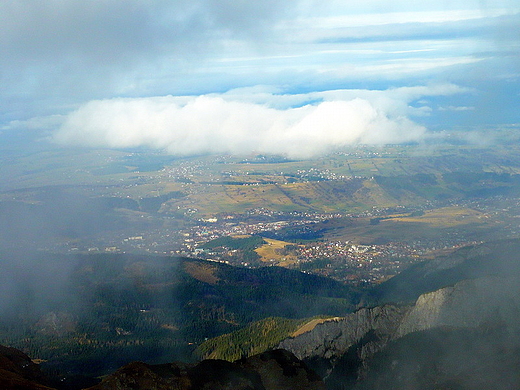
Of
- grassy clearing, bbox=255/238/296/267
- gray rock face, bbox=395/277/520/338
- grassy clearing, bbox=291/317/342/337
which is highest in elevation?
gray rock face, bbox=395/277/520/338

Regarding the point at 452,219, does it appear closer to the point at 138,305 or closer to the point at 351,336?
the point at 138,305

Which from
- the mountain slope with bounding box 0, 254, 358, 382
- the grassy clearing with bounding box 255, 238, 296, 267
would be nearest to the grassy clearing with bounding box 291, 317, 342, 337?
the mountain slope with bounding box 0, 254, 358, 382

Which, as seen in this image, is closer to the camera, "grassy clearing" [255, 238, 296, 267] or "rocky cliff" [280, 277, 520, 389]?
"rocky cliff" [280, 277, 520, 389]

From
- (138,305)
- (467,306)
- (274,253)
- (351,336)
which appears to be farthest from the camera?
(274,253)

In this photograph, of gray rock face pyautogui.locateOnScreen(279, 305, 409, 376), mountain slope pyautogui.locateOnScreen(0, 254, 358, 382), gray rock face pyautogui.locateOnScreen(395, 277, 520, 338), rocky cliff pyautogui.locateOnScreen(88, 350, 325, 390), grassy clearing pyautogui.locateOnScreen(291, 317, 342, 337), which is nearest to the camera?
rocky cliff pyautogui.locateOnScreen(88, 350, 325, 390)

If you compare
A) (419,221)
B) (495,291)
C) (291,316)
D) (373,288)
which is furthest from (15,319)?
(419,221)

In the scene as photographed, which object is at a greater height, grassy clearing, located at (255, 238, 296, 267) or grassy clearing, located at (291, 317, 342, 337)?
grassy clearing, located at (291, 317, 342, 337)

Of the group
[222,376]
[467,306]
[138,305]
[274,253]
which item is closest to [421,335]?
[467,306]

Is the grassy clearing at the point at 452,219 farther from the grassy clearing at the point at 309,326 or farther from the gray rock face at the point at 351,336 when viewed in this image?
the gray rock face at the point at 351,336

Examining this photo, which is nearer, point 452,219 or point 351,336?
point 351,336

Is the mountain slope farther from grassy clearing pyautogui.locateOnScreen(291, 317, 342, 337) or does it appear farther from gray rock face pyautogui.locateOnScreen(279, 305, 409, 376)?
gray rock face pyautogui.locateOnScreen(279, 305, 409, 376)

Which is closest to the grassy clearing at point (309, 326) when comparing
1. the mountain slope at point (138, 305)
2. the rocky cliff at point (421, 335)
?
the rocky cliff at point (421, 335)

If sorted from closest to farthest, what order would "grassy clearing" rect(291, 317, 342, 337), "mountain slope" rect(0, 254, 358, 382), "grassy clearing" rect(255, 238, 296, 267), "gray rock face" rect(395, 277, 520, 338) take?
"gray rock face" rect(395, 277, 520, 338) < "grassy clearing" rect(291, 317, 342, 337) < "mountain slope" rect(0, 254, 358, 382) < "grassy clearing" rect(255, 238, 296, 267)
